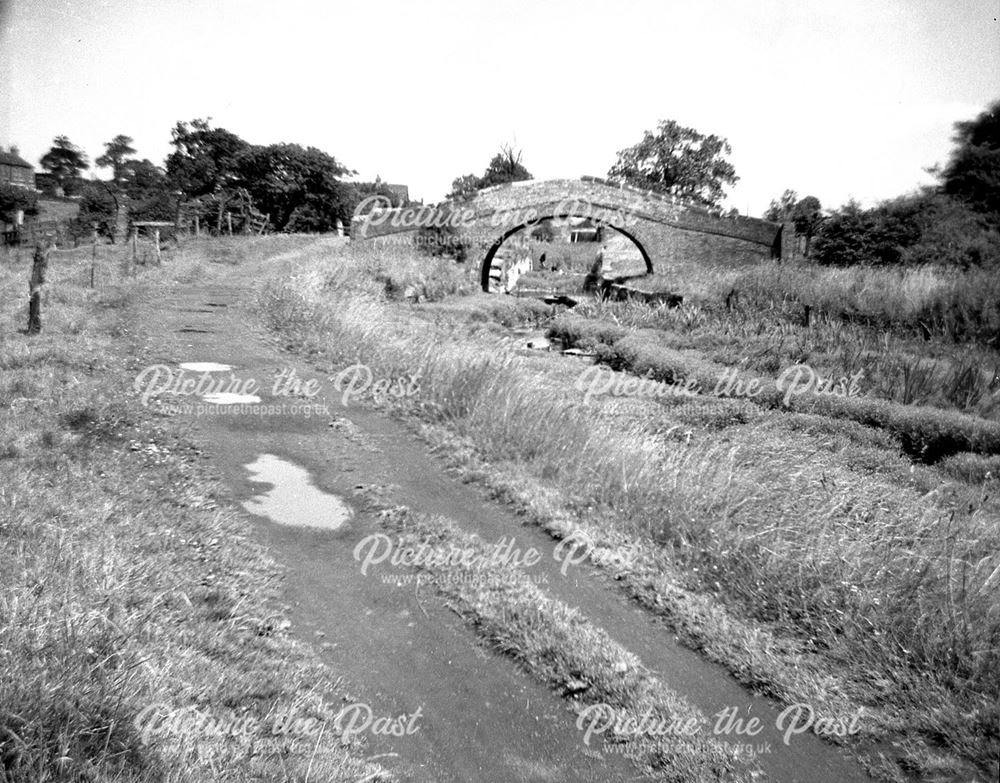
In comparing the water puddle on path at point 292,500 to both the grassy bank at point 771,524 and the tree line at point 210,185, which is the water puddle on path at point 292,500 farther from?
the tree line at point 210,185

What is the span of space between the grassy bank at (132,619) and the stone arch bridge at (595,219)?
21262 mm

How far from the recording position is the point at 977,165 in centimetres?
2966

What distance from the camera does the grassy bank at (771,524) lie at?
13.5ft

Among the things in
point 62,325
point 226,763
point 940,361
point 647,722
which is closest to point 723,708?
point 647,722

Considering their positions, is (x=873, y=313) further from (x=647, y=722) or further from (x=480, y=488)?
(x=647, y=722)

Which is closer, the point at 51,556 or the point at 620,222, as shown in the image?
the point at 51,556

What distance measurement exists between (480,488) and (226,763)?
407cm

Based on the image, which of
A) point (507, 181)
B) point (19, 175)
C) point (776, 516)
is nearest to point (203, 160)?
point (19, 175)

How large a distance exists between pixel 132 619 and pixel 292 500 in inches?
100

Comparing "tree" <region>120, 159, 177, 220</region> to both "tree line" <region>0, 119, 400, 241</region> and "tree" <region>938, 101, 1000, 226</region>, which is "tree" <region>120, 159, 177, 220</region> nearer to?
"tree line" <region>0, 119, 400, 241</region>

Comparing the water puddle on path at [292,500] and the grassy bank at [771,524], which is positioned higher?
the grassy bank at [771,524]

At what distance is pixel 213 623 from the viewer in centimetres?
408

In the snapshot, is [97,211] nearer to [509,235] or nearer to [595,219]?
[509,235]

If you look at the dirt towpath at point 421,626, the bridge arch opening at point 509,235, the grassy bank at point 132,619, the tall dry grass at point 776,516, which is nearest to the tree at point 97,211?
the bridge arch opening at point 509,235
